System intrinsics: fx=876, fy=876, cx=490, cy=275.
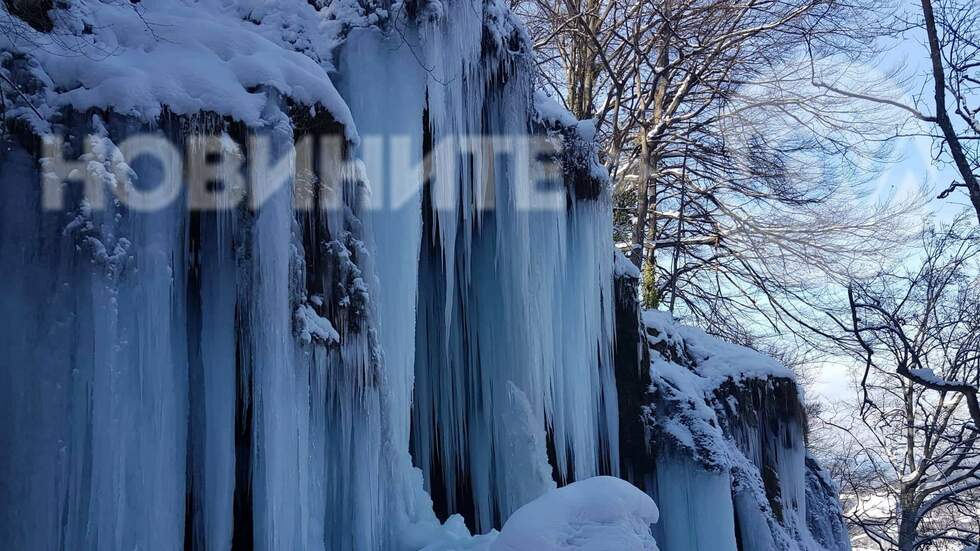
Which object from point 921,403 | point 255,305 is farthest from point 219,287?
point 921,403

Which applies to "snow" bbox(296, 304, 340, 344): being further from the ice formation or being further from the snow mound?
the snow mound

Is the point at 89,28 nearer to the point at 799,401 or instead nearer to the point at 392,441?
the point at 392,441

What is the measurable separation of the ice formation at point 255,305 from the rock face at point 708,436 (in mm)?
1885

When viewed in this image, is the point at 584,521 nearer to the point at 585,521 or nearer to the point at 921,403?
the point at 585,521

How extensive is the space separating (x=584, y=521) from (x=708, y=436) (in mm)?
4452

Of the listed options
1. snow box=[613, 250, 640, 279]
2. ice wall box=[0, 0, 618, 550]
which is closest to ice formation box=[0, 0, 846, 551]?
ice wall box=[0, 0, 618, 550]

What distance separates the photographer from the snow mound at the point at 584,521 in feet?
11.8

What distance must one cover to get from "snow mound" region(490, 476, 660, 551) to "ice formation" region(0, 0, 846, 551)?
1 cm

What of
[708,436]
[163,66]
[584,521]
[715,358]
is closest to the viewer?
[584,521]

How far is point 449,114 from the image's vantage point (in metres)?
5.83

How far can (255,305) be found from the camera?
12.2ft

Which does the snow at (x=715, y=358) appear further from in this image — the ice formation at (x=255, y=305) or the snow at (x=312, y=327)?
the snow at (x=312, y=327)

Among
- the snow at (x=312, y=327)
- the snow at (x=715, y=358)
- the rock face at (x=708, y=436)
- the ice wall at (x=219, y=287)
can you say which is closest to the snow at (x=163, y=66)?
the ice wall at (x=219, y=287)

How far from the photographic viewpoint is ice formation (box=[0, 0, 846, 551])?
3336 millimetres
